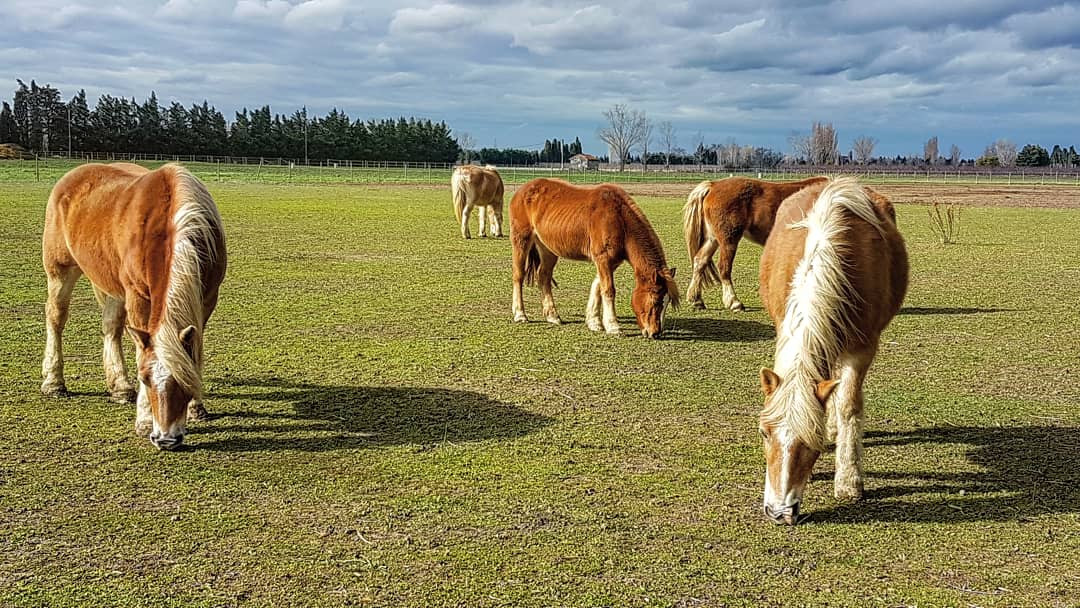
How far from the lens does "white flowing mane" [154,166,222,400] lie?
5.25m


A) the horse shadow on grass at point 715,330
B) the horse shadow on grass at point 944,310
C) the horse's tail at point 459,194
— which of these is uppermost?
the horse's tail at point 459,194


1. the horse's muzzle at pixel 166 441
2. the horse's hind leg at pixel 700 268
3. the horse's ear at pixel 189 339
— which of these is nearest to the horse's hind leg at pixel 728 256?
the horse's hind leg at pixel 700 268

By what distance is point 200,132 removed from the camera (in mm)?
105438

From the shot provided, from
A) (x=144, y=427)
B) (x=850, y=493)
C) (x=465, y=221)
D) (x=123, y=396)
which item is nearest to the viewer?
(x=850, y=493)

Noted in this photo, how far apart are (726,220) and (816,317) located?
23.2 feet

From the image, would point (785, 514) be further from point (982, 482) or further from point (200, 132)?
point (200, 132)

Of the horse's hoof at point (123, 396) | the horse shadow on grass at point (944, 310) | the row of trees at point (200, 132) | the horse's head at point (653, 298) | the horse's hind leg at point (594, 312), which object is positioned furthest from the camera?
the row of trees at point (200, 132)

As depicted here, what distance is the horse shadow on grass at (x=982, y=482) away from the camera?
4.78 meters

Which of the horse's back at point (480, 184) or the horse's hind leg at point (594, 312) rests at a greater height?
the horse's back at point (480, 184)

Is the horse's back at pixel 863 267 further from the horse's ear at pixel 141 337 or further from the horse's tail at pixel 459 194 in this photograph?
the horse's tail at pixel 459 194

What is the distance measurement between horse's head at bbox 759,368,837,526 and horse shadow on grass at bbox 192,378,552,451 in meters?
2.28

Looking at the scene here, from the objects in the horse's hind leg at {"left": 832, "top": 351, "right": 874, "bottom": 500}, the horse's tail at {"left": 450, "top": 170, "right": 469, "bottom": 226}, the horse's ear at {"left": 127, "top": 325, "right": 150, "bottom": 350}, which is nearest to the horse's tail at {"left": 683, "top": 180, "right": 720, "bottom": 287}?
the horse's hind leg at {"left": 832, "top": 351, "right": 874, "bottom": 500}

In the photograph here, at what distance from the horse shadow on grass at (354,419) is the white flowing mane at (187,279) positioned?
2.51 ft

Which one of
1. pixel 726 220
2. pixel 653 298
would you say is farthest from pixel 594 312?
pixel 726 220
